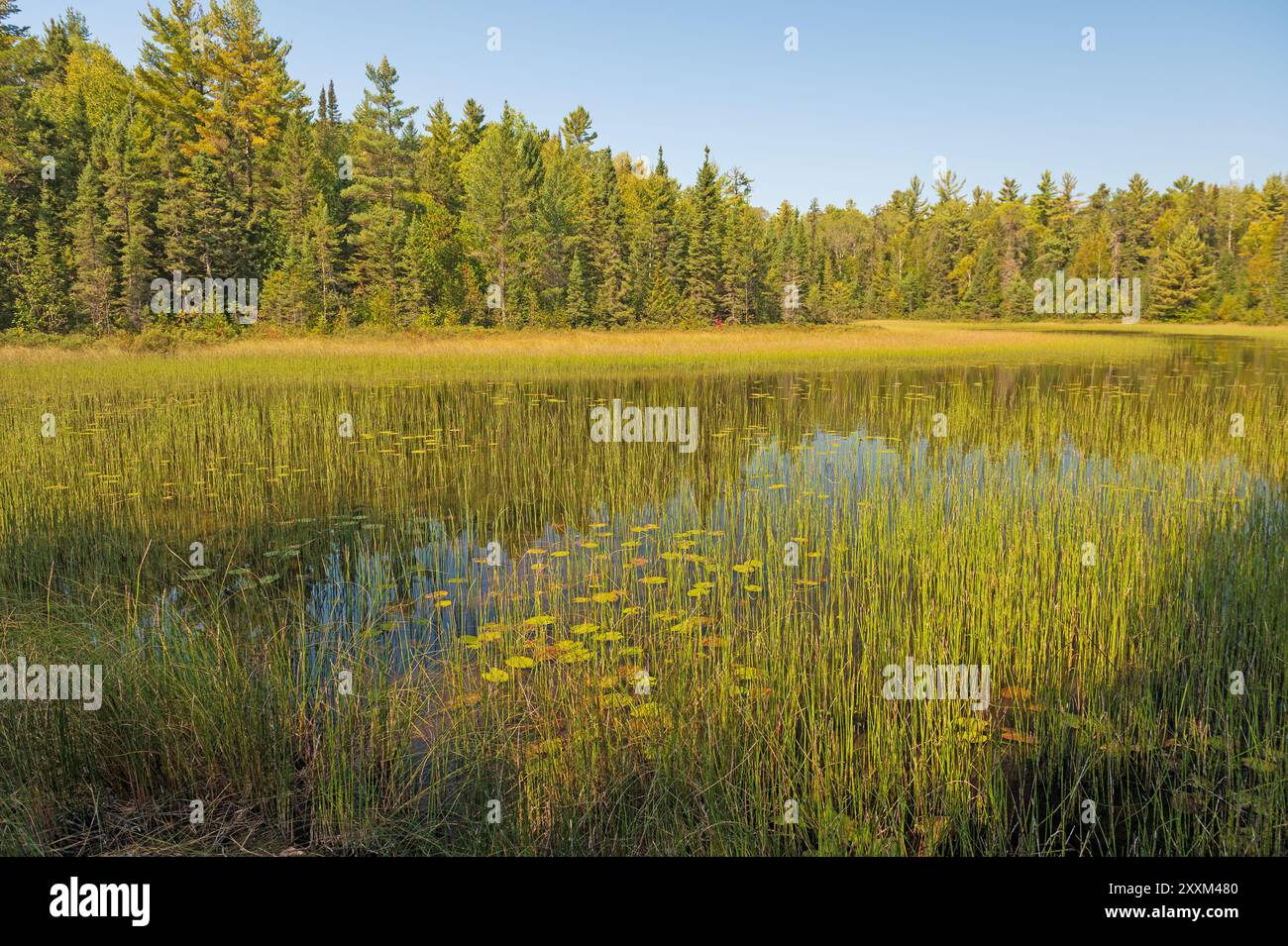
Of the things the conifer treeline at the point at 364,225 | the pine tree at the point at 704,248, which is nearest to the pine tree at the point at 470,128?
the conifer treeline at the point at 364,225

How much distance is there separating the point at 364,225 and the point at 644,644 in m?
49.6

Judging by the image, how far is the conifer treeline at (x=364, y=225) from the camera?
39125mm

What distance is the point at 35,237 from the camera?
39281 millimetres

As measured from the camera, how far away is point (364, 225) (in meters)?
48.1

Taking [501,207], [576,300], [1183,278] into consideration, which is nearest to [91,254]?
[501,207]

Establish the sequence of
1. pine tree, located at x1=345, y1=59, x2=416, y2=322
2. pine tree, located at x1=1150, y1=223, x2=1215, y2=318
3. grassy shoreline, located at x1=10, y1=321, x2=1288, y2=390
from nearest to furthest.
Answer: grassy shoreline, located at x1=10, y1=321, x2=1288, y2=390 < pine tree, located at x1=345, y1=59, x2=416, y2=322 < pine tree, located at x1=1150, y1=223, x2=1215, y2=318

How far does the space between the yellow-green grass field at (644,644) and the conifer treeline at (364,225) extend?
117 feet

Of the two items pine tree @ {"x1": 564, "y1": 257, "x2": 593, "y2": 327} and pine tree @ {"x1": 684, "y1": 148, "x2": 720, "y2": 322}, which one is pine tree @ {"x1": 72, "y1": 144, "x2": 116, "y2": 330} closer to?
pine tree @ {"x1": 564, "y1": 257, "x2": 593, "y2": 327}

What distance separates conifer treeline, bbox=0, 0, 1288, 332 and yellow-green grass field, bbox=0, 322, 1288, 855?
117ft

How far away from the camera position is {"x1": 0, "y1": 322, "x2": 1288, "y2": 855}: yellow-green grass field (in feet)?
10.8

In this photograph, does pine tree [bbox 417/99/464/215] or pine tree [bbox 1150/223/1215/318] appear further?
pine tree [bbox 1150/223/1215/318]
